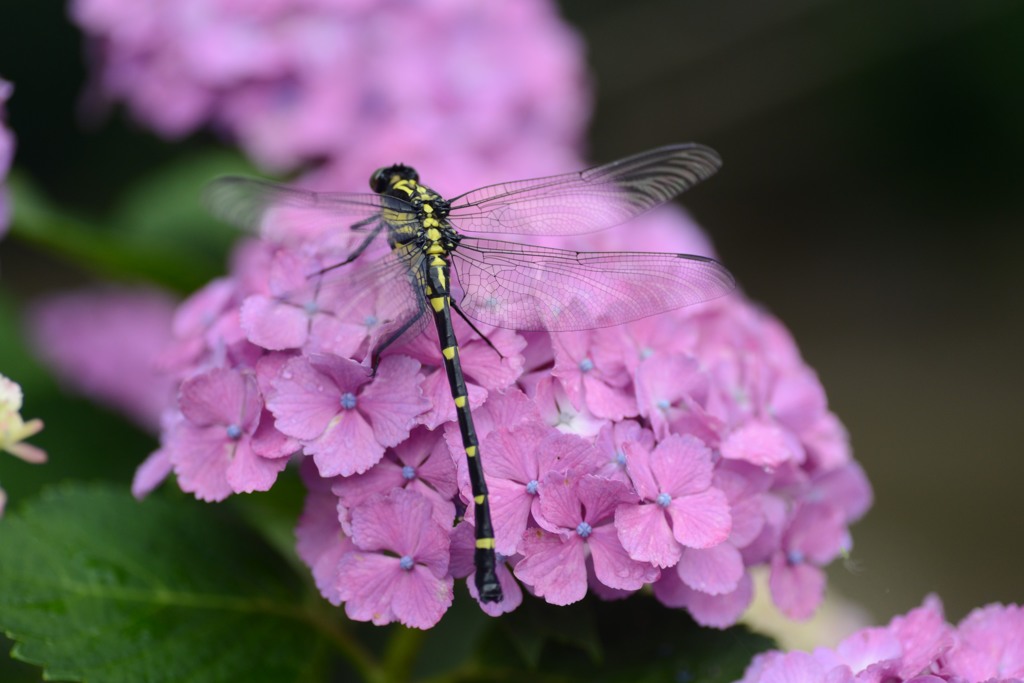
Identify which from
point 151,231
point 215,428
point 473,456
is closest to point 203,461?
point 215,428

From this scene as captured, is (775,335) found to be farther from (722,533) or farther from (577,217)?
(722,533)

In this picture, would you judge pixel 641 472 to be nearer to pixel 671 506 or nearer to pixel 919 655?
pixel 671 506

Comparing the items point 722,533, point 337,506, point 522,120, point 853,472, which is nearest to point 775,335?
point 853,472

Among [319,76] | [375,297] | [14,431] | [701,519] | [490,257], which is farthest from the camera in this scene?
[319,76]

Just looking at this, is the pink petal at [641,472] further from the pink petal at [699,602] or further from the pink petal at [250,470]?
the pink petal at [250,470]

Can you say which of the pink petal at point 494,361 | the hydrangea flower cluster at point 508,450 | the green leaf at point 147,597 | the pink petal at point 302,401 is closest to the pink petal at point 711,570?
the hydrangea flower cluster at point 508,450

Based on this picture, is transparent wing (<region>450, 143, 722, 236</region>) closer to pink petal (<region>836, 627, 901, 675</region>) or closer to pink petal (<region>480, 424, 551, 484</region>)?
pink petal (<region>480, 424, 551, 484</region>)
